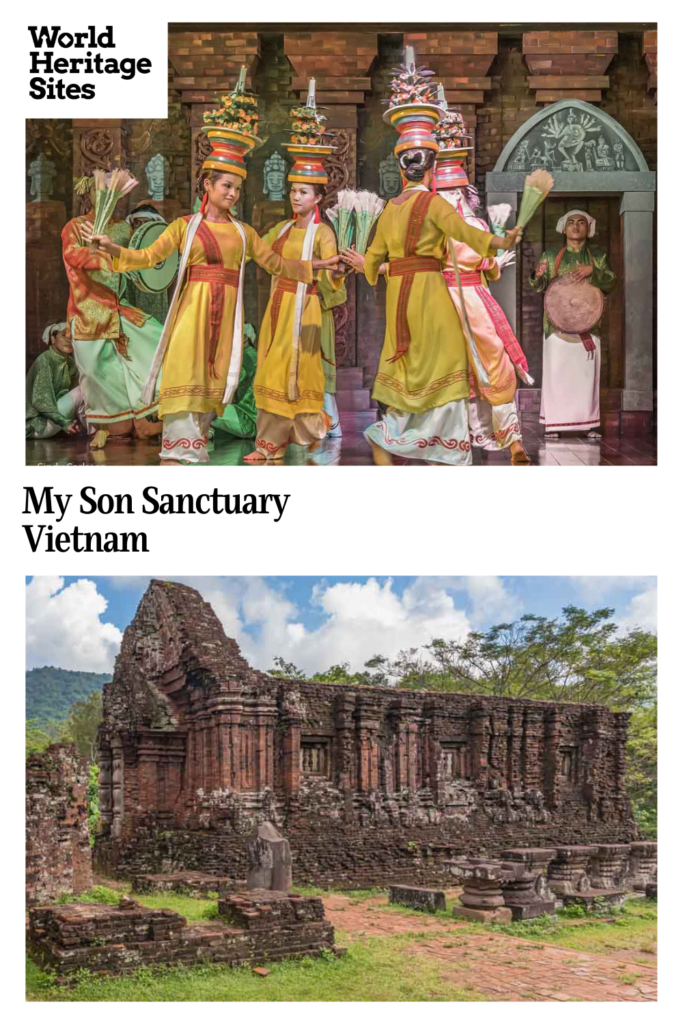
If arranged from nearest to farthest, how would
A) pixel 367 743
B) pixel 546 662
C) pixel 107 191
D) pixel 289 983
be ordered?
pixel 289 983 < pixel 107 191 < pixel 367 743 < pixel 546 662

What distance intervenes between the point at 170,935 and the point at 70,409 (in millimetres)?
4131

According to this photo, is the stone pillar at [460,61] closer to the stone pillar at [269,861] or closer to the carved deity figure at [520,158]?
the carved deity figure at [520,158]

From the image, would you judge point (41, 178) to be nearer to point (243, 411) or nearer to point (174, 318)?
point (174, 318)

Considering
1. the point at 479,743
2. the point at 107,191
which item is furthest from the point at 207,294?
the point at 479,743

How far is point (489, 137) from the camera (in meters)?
10.4

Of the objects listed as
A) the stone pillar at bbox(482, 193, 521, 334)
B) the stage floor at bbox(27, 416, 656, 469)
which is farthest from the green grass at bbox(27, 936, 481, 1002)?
the stone pillar at bbox(482, 193, 521, 334)

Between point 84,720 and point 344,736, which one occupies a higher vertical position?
point 84,720

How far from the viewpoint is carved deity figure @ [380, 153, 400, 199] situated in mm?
10289

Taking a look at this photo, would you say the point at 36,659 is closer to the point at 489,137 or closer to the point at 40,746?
the point at 40,746

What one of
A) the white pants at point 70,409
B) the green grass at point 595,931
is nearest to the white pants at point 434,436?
the white pants at point 70,409

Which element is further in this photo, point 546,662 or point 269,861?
point 546,662

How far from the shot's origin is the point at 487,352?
9430 mm

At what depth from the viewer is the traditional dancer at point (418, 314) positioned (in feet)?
30.2

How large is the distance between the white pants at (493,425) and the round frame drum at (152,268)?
8.55 feet
